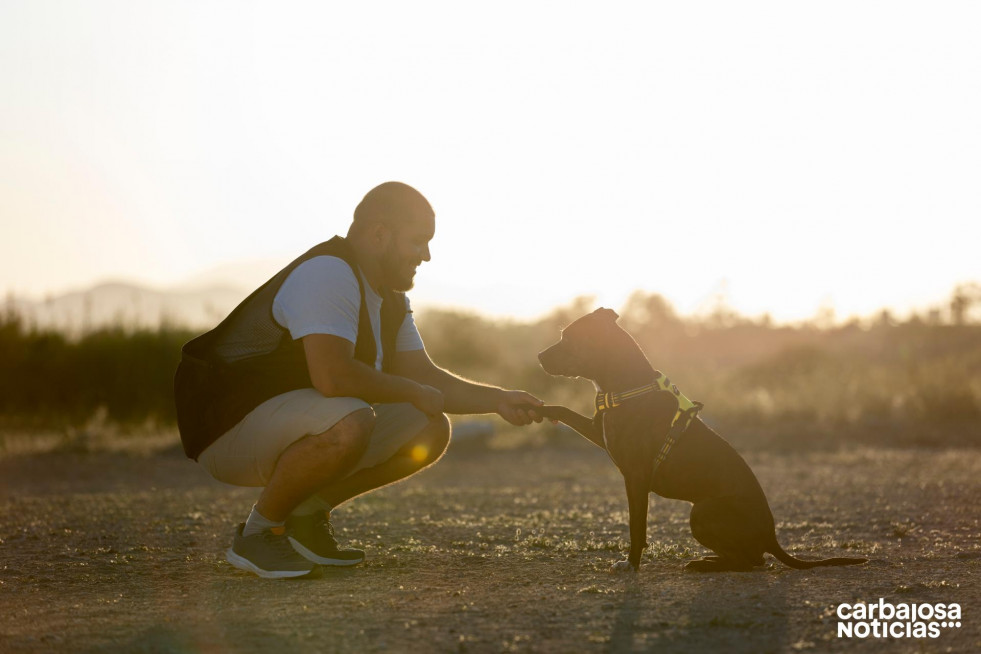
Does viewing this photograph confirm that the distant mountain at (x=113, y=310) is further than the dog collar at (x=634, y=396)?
Yes

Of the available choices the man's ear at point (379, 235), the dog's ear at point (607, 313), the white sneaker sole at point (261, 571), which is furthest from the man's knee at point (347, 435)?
the dog's ear at point (607, 313)

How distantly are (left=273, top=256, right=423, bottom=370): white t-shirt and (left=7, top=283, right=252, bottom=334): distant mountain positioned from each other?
34.7ft

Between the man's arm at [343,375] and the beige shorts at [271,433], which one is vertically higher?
the man's arm at [343,375]

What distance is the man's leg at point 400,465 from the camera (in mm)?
5441

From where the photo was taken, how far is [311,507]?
5258 mm

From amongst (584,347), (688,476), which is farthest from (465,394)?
(688,476)

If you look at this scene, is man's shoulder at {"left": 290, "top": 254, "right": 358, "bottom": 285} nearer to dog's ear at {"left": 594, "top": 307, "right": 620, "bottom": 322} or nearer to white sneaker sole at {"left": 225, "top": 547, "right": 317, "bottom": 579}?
white sneaker sole at {"left": 225, "top": 547, "right": 317, "bottom": 579}

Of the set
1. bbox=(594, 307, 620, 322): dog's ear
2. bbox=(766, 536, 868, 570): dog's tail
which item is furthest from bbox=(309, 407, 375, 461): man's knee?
bbox=(766, 536, 868, 570): dog's tail

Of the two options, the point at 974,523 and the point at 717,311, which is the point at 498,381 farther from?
the point at 717,311

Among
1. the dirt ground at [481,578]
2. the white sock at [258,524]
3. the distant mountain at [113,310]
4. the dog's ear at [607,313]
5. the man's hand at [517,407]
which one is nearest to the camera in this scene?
the dirt ground at [481,578]

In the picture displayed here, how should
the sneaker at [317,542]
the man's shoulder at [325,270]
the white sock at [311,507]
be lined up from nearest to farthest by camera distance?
the man's shoulder at [325,270] → the sneaker at [317,542] → the white sock at [311,507]

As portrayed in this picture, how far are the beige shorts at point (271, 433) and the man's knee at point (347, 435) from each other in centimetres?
2

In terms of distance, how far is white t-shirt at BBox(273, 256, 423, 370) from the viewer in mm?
4727

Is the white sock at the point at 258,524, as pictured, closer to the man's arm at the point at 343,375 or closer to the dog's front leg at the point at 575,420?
the man's arm at the point at 343,375
